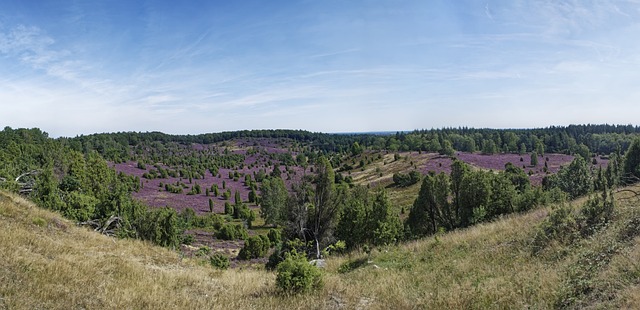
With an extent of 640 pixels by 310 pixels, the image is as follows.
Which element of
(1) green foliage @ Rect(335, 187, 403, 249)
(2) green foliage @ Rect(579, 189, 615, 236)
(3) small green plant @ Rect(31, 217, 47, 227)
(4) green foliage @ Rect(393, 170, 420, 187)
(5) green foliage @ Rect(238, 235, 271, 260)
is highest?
(2) green foliage @ Rect(579, 189, 615, 236)

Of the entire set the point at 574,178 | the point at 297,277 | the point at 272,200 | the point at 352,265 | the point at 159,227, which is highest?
the point at 297,277

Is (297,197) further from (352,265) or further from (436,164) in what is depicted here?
(436,164)

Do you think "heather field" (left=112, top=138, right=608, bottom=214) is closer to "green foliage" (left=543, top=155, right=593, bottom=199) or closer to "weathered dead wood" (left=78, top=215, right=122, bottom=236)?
"green foliage" (left=543, top=155, right=593, bottom=199)

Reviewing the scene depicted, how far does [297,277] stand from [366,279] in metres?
2.65

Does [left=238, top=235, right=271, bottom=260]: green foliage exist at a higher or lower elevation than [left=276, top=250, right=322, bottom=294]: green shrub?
lower

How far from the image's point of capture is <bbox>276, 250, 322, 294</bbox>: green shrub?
8.29m

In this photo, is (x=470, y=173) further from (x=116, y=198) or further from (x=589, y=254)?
(x=116, y=198)

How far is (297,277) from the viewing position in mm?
8312

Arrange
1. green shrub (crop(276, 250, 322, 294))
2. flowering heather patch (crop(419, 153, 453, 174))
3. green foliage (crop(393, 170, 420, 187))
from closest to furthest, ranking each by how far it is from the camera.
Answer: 1. green shrub (crop(276, 250, 322, 294))
2. green foliage (crop(393, 170, 420, 187))
3. flowering heather patch (crop(419, 153, 453, 174))

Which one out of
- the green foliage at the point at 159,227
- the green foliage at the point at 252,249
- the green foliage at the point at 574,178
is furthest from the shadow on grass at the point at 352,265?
the green foliage at the point at 574,178

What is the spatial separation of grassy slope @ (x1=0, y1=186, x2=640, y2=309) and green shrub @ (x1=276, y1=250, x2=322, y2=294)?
0.94ft

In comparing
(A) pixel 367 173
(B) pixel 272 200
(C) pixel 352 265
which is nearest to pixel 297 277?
(C) pixel 352 265

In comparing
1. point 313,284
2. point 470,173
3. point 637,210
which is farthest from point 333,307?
point 470,173

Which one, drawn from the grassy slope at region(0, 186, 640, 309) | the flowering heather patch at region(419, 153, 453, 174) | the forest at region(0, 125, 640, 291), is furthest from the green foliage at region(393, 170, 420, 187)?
the grassy slope at region(0, 186, 640, 309)
